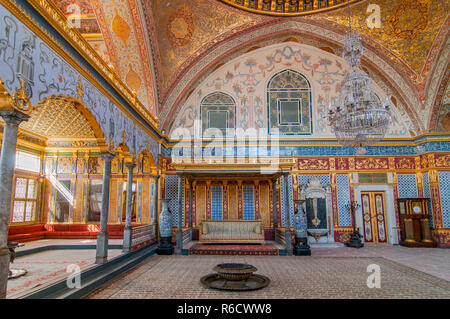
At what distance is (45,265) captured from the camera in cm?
671

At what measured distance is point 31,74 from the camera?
4.10 metres

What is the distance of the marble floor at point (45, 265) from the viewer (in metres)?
4.89

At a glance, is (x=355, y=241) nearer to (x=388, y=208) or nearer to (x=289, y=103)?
(x=388, y=208)

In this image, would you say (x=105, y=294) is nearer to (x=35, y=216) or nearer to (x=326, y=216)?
(x=35, y=216)

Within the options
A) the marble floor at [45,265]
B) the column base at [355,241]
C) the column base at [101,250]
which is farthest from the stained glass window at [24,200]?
the column base at [355,241]

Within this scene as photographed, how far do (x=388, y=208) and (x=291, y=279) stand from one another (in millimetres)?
7790

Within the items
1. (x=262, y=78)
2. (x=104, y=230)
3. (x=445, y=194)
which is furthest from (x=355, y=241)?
(x=104, y=230)

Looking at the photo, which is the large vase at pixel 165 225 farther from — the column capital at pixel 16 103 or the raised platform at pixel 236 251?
the column capital at pixel 16 103

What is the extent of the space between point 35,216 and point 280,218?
31.3ft

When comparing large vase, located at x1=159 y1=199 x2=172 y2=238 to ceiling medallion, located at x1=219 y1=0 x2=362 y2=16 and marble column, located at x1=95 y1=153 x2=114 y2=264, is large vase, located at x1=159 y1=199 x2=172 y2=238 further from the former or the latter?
ceiling medallion, located at x1=219 y1=0 x2=362 y2=16

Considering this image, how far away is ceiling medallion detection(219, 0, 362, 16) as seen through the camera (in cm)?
1088

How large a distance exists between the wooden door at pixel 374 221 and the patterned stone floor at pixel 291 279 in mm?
2776

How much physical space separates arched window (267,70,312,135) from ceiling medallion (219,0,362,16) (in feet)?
8.14

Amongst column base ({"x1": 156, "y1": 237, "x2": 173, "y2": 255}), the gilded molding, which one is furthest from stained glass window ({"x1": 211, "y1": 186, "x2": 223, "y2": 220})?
the gilded molding
